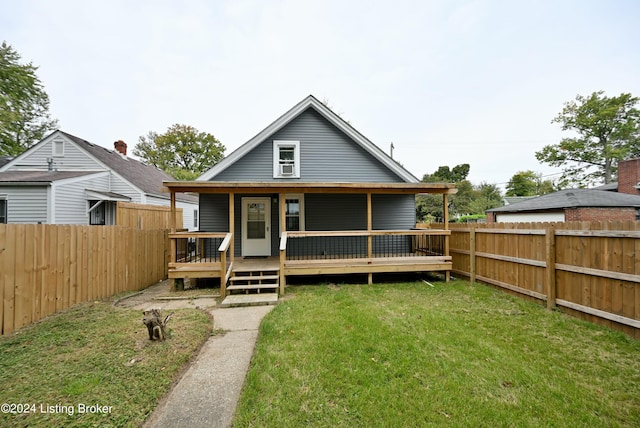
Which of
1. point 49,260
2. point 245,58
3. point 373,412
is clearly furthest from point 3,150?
point 373,412

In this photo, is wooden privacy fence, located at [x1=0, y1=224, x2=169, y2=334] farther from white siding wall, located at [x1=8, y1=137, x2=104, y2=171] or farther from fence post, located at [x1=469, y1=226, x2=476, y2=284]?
white siding wall, located at [x1=8, y1=137, x2=104, y2=171]

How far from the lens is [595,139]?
87.6ft

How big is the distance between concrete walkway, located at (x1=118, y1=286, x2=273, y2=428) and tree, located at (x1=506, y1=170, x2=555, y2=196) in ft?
148

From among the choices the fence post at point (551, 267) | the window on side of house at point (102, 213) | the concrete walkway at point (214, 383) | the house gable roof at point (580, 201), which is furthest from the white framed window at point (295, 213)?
the house gable roof at point (580, 201)

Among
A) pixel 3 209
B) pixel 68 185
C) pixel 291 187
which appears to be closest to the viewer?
pixel 291 187

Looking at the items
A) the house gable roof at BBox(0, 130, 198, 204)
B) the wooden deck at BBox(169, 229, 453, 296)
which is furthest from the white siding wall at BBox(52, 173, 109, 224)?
the wooden deck at BBox(169, 229, 453, 296)

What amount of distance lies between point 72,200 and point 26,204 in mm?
1316

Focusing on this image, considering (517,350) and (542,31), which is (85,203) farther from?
(542,31)

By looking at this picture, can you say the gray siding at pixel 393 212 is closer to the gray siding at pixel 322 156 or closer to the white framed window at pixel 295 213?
the gray siding at pixel 322 156

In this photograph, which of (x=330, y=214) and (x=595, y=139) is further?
(x=595, y=139)

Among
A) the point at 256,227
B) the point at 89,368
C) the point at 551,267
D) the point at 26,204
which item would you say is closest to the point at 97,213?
the point at 26,204

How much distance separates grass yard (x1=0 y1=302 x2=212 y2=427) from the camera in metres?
2.30

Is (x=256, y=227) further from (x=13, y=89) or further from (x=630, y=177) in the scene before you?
(x=630, y=177)

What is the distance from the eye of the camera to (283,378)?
2838mm
